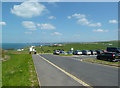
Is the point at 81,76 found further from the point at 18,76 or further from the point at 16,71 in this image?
the point at 16,71

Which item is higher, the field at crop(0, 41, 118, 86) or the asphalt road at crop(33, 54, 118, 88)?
the field at crop(0, 41, 118, 86)

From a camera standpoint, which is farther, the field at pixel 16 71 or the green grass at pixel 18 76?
the field at pixel 16 71

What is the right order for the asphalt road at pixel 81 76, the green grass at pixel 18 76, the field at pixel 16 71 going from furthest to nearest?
the asphalt road at pixel 81 76
the field at pixel 16 71
the green grass at pixel 18 76

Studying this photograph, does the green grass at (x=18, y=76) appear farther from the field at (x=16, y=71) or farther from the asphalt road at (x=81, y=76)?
the asphalt road at (x=81, y=76)

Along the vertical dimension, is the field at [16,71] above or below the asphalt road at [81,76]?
above

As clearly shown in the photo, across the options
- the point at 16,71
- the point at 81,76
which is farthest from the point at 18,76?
the point at 81,76

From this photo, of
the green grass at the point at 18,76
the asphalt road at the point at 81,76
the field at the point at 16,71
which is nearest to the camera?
the green grass at the point at 18,76

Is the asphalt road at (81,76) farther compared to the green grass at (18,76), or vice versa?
the asphalt road at (81,76)

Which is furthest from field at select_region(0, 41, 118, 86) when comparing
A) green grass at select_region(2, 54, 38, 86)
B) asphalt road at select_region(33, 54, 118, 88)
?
asphalt road at select_region(33, 54, 118, 88)

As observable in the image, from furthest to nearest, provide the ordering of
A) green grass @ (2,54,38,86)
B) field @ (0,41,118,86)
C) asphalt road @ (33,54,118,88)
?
asphalt road @ (33,54,118,88) < field @ (0,41,118,86) < green grass @ (2,54,38,86)

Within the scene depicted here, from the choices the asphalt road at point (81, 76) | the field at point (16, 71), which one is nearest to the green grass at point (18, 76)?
the field at point (16, 71)

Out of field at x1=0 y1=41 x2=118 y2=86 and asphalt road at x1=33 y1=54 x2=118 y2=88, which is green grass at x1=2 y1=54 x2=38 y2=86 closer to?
field at x1=0 y1=41 x2=118 y2=86

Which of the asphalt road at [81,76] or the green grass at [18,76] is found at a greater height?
the green grass at [18,76]

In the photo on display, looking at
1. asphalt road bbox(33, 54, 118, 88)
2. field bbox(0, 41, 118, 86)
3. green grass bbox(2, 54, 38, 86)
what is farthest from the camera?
asphalt road bbox(33, 54, 118, 88)
